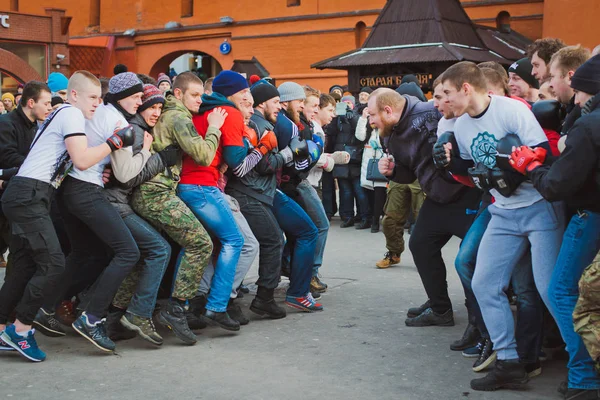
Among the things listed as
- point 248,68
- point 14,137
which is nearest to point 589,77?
point 14,137

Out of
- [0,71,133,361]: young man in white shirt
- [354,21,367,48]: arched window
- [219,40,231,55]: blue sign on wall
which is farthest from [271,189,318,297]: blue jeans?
[219,40,231,55]: blue sign on wall

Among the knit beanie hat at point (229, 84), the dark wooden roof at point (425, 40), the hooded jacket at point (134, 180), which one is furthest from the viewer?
the dark wooden roof at point (425, 40)

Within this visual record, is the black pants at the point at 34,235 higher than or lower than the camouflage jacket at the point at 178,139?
lower

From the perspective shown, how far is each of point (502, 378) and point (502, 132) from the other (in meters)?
1.43

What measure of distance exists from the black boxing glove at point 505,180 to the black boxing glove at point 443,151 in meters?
0.47

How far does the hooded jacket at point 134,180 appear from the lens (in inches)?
225

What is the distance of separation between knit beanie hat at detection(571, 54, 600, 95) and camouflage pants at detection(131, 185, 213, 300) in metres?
2.76

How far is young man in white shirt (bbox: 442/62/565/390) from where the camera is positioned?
16.0 feet

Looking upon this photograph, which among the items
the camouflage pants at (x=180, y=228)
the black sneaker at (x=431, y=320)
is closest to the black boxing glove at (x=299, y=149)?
the camouflage pants at (x=180, y=228)

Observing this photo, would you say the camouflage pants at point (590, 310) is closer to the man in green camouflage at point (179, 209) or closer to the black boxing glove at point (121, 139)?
the man in green camouflage at point (179, 209)

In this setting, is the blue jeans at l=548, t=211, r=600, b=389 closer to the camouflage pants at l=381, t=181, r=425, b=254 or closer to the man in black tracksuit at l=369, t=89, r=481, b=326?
the man in black tracksuit at l=369, t=89, r=481, b=326

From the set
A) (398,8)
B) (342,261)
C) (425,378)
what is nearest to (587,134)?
(425,378)

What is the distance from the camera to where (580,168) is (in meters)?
4.28

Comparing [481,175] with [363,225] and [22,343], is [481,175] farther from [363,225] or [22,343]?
[363,225]
